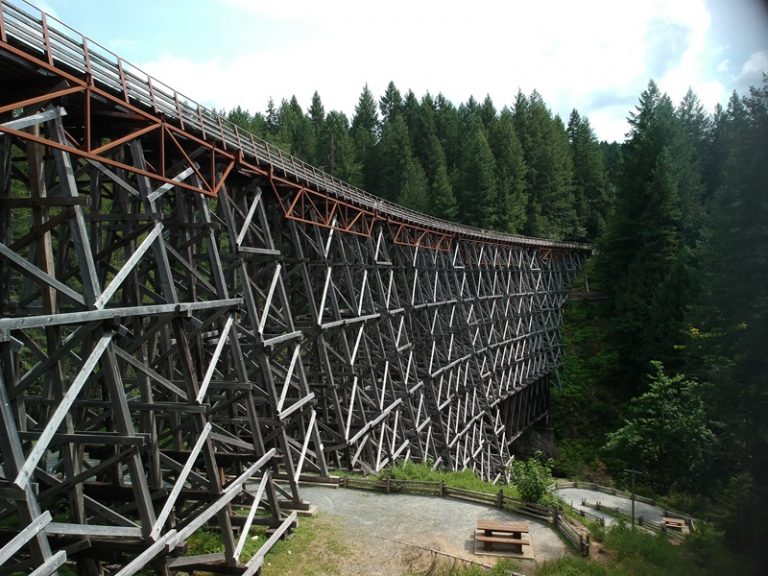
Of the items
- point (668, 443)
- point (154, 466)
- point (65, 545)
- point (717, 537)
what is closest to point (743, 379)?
point (717, 537)

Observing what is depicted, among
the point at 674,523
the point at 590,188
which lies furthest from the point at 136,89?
the point at 590,188

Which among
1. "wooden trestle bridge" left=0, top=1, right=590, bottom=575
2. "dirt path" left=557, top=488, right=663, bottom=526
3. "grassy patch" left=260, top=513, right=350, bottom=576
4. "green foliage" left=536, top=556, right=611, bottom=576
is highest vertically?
"wooden trestle bridge" left=0, top=1, right=590, bottom=575

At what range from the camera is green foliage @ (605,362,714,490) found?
17.2 m

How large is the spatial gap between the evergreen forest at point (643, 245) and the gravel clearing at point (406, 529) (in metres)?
4.40

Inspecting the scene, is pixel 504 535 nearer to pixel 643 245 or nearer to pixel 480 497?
pixel 480 497

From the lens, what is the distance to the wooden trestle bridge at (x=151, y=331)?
252 inches

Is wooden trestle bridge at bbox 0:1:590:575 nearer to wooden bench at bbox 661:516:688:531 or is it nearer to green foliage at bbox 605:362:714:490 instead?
green foliage at bbox 605:362:714:490

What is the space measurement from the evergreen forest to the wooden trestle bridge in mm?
8750

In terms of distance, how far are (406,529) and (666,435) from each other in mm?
12815

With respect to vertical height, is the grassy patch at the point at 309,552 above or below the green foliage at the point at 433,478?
below

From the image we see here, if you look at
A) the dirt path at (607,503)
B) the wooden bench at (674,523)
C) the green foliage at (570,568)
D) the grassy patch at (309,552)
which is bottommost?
the dirt path at (607,503)

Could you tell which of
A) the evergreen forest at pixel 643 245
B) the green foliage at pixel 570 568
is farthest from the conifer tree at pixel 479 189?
the green foliage at pixel 570 568

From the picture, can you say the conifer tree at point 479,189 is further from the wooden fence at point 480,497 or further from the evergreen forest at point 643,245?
the wooden fence at point 480,497

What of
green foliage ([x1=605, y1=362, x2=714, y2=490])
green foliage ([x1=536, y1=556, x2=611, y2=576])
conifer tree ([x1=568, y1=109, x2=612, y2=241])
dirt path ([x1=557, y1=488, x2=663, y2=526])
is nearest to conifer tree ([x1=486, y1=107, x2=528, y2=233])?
conifer tree ([x1=568, y1=109, x2=612, y2=241])
